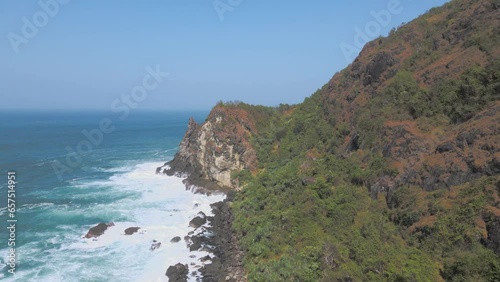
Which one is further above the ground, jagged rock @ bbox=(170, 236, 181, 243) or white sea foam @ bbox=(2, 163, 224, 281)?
white sea foam @ bbox=(2, 163, 224, 281)

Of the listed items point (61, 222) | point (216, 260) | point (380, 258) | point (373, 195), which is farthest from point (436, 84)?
point (61, 222)

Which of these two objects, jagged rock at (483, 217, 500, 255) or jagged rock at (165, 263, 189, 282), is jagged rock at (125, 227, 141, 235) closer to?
jagged rock at (165, 263, 189, 282)

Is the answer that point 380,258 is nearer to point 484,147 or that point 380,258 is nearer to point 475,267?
point 475,267

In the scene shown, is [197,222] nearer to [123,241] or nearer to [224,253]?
[224,253]

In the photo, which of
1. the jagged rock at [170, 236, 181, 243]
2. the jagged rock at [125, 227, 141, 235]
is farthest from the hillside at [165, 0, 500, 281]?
the jagged rock at [125, 227, 141, 235]

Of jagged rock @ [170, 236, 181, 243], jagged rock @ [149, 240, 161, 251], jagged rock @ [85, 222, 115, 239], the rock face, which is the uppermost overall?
jagged rock @ [85, 222, 115, 239]

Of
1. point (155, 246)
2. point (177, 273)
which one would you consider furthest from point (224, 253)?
point (155, 246)
